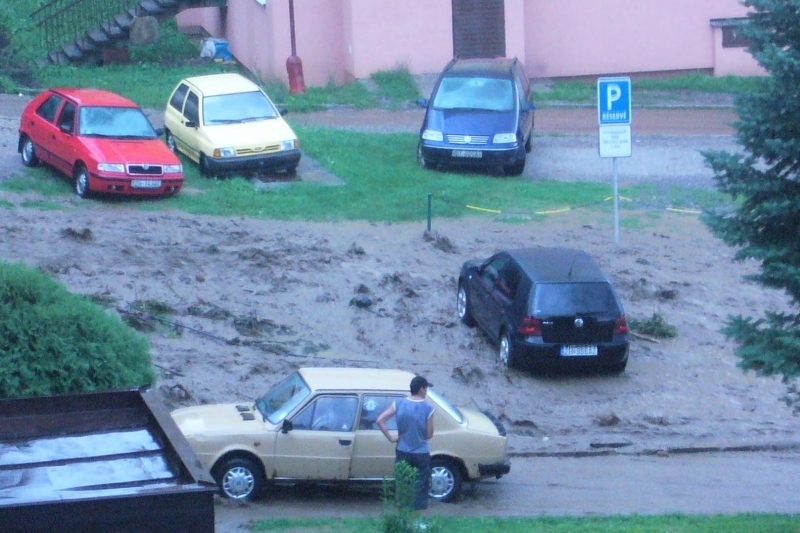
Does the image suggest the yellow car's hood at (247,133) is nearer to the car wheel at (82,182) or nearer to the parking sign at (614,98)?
the car wheel at (82,182)

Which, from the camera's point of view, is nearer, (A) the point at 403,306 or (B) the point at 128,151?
(A) the point at 403,306

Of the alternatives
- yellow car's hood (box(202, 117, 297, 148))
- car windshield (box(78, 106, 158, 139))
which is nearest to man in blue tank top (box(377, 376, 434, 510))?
car windshield (box(78, 106, 158, 139))

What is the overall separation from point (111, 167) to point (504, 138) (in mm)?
7650

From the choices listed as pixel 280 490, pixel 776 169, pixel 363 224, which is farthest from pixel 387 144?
pixel 776 169

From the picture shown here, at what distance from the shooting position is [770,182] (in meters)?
9.63

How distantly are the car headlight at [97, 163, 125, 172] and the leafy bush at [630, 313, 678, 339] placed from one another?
876 centimetres

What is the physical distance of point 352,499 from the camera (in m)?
11.6

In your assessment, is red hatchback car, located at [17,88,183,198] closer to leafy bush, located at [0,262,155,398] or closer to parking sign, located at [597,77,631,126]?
parking sign, located at [597,77,631,126]

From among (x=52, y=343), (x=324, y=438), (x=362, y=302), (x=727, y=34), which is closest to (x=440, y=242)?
(x=362, y=302)

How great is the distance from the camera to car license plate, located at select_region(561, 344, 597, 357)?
1491 centimetres

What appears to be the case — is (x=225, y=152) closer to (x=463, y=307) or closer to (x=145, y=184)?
(x=145, y=184)

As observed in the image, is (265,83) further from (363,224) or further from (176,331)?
(176,331)

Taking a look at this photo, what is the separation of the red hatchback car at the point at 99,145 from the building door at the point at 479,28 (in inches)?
466

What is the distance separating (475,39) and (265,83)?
5.52m
